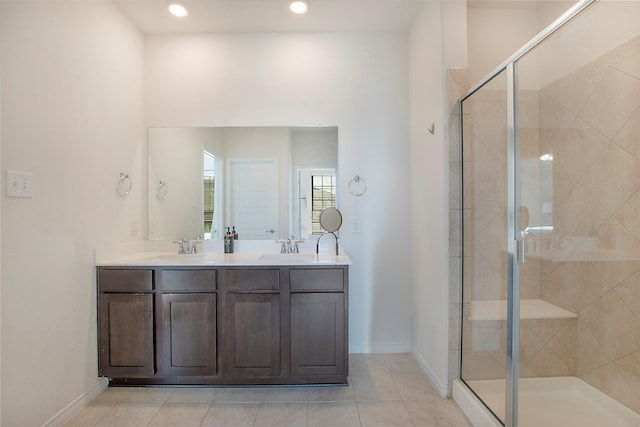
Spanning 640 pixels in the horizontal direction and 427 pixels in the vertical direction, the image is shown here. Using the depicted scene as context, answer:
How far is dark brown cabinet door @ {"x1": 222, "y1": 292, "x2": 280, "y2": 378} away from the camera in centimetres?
213

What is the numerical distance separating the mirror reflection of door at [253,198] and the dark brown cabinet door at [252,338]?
2.48 ft

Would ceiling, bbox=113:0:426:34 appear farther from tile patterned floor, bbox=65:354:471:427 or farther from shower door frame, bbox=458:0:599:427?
tile patterned floor, bbox=65:354:471:427

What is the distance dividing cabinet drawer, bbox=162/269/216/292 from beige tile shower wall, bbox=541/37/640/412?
2.06 m

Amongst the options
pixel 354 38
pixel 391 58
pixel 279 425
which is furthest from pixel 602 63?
pixel 279 425

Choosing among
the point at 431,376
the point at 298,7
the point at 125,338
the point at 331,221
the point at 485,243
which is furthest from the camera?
the point at 331,221

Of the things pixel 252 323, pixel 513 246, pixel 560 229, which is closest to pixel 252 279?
pixel 252 323

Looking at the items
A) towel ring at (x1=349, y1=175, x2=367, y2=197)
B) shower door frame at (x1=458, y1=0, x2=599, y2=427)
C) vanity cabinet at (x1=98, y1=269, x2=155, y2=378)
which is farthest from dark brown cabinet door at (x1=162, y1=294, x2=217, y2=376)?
shower door frame at (x1=458, y1=0, x2=599, y2=427)

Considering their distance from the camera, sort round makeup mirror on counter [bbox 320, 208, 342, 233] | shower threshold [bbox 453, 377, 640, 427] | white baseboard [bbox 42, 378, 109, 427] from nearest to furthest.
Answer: shower threshold [bbox 453, 377, 640, 427], white baseboard [bbox 42, 378, 109, 427], round makeup mirror on counter [bbox 320, 208, 342, 233]

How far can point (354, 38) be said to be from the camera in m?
2.75

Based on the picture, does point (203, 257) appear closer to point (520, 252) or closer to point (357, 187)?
point (357, 187)

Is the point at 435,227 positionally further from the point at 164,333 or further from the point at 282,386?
the point at 164,333

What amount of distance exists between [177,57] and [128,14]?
1.40 feet

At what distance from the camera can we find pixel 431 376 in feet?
7.40

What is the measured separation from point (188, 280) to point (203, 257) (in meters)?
0.41
